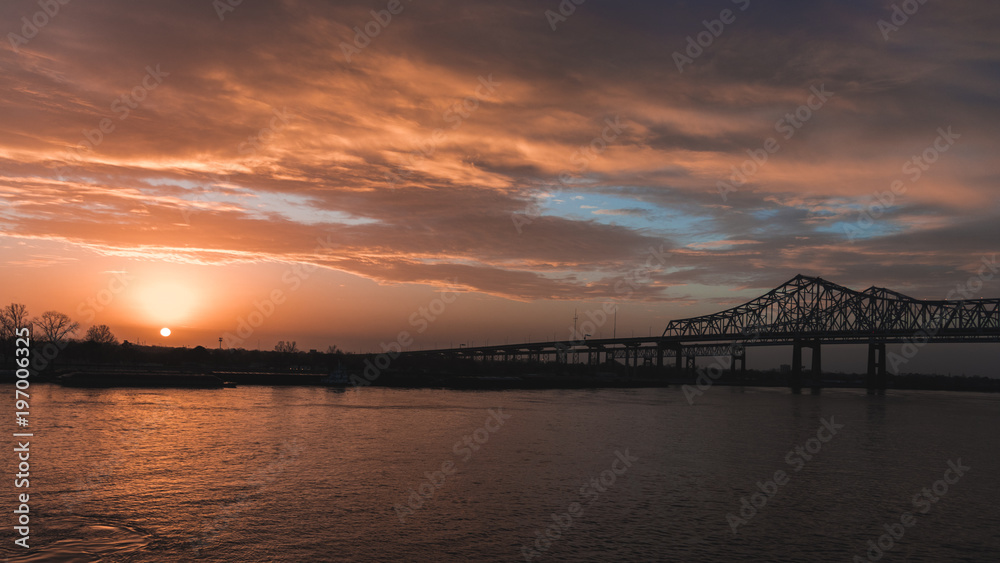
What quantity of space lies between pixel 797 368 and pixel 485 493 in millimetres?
133593

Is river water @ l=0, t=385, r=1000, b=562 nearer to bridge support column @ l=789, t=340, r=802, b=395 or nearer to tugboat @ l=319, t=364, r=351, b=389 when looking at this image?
tugboat @ l=319, t=364, r=351, b=389

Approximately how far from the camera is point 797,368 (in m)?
144

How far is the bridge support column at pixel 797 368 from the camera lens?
Result: 5540 inches

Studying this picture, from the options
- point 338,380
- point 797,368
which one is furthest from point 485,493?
Answer: point 797,368

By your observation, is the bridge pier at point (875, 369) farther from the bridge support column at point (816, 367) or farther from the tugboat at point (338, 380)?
the tugboat at point (338, 380)

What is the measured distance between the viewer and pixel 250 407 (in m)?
63.3

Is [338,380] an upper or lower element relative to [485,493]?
lower

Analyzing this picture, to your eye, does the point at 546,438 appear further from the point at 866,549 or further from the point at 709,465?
the point at 866,549

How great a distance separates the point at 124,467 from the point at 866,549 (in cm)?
2752

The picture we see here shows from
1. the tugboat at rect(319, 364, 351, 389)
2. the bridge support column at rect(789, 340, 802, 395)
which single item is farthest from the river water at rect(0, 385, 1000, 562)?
the bridge support column at rect(789, 340, 802, 395)

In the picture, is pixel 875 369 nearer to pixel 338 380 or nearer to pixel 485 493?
pixel 338 380

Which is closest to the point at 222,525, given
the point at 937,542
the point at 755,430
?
the point at 937,542

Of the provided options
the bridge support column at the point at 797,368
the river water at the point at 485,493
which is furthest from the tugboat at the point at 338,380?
the bridge support column at the point at 797,368

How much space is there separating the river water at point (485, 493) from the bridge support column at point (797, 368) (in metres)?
94.8
